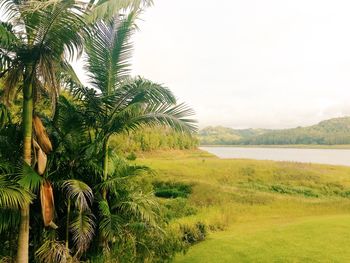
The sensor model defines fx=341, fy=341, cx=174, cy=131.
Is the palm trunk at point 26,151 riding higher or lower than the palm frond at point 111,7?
lower

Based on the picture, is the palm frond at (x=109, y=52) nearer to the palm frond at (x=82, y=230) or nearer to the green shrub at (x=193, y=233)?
the palm frond at (x=82, y=230)

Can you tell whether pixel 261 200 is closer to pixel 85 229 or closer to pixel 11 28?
pixel 85 229

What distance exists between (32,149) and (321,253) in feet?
22.2

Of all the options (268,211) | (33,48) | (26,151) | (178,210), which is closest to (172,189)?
(178,210)

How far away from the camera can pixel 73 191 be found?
6383 millimetres

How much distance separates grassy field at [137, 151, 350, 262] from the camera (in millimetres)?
8477

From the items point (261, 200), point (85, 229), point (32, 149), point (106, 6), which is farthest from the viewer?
point (261, 200)

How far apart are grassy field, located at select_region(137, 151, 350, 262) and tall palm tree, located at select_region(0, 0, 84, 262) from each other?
5293 millimetres

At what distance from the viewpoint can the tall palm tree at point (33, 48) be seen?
18.0 ft

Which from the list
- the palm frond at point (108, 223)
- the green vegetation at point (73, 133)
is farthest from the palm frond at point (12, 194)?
the palm frond at point (108, 223)

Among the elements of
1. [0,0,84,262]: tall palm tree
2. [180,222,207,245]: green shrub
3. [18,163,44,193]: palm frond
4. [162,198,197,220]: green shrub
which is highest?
[0,0,84,262]: tall palm tree

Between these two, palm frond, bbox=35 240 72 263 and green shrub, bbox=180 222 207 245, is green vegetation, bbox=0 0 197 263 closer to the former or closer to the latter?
palm frond, bbox=35 240 72 263

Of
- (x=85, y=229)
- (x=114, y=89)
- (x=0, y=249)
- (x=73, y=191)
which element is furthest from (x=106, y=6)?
(x=0, y=249)

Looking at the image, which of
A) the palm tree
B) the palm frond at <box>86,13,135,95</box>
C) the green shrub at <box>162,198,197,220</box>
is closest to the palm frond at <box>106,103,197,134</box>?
the palm tree
